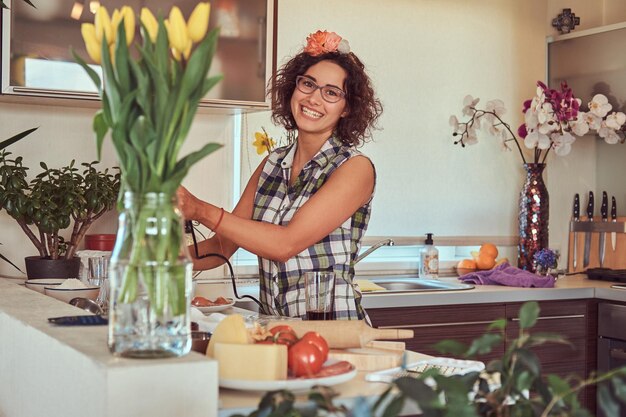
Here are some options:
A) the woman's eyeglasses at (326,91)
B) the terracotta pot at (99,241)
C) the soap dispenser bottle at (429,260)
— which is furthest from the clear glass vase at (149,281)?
the soap dispenser bottle at (429,260)

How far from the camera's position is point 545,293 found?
3.74 m

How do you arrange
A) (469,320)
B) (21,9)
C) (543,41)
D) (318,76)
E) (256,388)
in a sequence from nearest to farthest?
(256,388), (318,76), (21,9), (469,320), (543,41)

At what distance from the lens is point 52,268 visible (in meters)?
3.06

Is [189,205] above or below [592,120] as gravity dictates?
below

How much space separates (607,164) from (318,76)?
2.57 m

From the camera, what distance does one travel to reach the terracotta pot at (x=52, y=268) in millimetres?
3057

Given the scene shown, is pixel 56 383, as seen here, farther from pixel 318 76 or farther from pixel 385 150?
pixel 385 150

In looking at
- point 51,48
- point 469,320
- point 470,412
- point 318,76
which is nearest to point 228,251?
point 318,76

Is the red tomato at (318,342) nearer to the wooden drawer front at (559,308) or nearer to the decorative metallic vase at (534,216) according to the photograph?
the wooden drawer front at (559,308)

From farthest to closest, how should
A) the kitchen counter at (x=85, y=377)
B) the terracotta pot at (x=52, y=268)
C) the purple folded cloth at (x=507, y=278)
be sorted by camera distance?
the purple folded cloth at (x=507, y=278), the terracotta pot at (x=52, y=268), the kitchen counter at (x=85, y=377)

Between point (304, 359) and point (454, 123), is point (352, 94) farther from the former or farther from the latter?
point (454, 123)

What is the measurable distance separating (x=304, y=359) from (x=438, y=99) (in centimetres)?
304

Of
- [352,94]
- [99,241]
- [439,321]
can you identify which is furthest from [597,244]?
[99,241]

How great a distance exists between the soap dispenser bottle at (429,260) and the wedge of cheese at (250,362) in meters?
2.77
